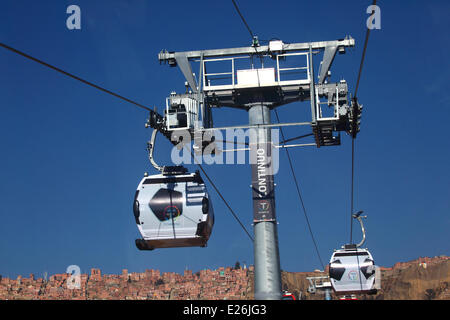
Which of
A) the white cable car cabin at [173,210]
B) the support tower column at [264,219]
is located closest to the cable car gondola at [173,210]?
the white cable car cabin at [173,210]

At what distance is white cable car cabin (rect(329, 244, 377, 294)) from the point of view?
21547 millimetres

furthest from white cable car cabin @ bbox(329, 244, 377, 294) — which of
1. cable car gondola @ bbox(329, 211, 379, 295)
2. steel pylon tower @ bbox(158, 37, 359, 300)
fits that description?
steel pylon tower @ bbox(158, 37, 359, 300)

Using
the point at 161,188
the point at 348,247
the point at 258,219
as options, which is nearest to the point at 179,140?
the point at 161,188

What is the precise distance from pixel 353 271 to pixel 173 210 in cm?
1074

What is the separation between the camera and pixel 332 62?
16672 millimetres

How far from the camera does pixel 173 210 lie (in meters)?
13.4

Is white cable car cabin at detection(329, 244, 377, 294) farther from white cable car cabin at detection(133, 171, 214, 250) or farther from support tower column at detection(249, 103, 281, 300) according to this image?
white cable car cabin at detection(133, 171, 214, 250)

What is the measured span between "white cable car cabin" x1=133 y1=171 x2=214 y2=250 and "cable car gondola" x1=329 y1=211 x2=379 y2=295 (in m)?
9.64

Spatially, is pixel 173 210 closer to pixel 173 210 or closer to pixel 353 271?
pixel 173 210

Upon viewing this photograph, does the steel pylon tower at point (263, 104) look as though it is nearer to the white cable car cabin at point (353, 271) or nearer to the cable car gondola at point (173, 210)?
the cable car gondola at point (173, 210)

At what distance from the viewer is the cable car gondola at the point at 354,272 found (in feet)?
70.7

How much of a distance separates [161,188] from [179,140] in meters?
2.04
